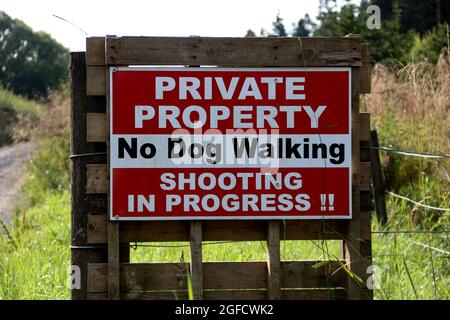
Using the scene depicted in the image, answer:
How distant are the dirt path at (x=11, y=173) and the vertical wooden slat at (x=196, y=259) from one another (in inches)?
300

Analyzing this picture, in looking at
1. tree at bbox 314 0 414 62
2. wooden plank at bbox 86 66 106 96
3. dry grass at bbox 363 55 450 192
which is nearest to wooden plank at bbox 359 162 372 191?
wooden plank at bbox 86 66 106 96

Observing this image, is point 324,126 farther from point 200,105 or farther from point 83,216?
point 83,216

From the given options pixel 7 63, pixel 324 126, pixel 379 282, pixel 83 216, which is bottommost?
pixel 379 282

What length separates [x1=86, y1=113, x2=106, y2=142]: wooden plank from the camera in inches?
181

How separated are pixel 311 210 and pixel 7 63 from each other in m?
40.9

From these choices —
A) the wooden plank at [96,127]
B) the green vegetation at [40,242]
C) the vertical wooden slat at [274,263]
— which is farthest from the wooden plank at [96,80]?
the green vegetation at [40,242]

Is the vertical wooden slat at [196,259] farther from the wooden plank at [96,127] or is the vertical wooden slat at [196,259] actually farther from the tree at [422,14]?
the tree at [422,14]

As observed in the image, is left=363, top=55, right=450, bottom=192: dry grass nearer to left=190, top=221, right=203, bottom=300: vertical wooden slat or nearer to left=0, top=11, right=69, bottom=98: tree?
left=190, top=221, right=203, bottom=300: vertical wooden slat

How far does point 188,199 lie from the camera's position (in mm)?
4598

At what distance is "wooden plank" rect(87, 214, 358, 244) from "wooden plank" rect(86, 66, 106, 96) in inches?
28.0

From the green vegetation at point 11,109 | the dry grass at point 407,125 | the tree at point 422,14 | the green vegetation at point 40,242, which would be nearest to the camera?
the green vegetation at point 40,242

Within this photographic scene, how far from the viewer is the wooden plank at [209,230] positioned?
183 inches

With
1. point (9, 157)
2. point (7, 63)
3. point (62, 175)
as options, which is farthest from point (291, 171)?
point (7, 63)

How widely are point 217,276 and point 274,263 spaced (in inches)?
13.4
